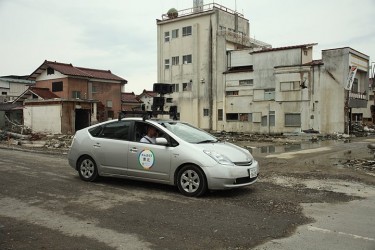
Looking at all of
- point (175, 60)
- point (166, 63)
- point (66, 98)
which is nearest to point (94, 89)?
point (66, 98)

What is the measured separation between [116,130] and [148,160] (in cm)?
121

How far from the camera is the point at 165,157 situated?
724 cm

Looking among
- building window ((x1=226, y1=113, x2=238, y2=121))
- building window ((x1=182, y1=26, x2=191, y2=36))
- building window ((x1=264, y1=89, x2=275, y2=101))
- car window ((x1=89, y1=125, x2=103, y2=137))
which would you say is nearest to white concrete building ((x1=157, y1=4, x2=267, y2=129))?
building window ((x1=182, y1=26, x2=191, y2=36))

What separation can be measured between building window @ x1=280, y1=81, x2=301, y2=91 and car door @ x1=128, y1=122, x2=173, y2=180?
87.9 feet

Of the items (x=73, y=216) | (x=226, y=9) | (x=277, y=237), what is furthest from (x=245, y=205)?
(x=226, y=9)

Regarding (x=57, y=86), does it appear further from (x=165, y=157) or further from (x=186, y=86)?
(x=165, y=157)

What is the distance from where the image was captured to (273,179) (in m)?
9.21

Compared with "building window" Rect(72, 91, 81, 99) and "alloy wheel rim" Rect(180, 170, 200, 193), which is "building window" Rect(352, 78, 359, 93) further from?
"alloy wheel rim" Rect(180, 170, 200, 193)

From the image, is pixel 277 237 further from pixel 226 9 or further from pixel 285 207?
pixel 226 9

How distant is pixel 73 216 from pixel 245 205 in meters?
2.84

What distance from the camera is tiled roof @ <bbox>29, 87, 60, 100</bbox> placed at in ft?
128

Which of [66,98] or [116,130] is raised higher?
[66,98]

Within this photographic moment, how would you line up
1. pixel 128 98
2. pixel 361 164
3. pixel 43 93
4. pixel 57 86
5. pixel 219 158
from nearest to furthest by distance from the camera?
1. pixel 219 158
2. pixel 361 164
3. pixel 43 93
4. pixel 57 86
5. pixel 128 98

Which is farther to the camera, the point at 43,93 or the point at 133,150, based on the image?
the point at 43,93
